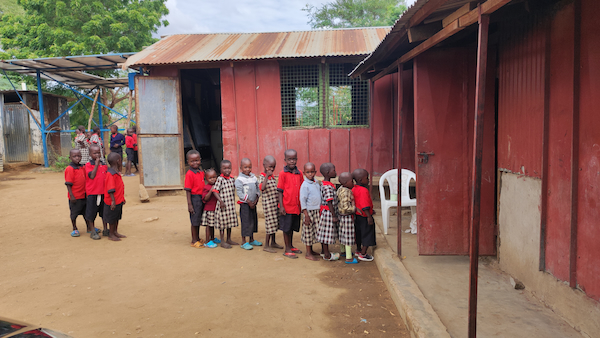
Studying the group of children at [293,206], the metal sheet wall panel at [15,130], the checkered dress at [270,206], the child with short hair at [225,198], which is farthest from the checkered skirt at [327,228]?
the metal sheet wall panel at [15,130]

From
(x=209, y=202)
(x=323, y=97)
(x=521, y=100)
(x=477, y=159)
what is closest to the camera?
(x=477, y=159)

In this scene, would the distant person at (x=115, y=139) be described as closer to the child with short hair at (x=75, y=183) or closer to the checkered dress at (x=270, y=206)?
the child with short hair at (x=75, y=183)

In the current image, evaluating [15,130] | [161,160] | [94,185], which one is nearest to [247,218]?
[94,185]

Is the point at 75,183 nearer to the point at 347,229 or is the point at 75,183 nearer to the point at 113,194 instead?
the point at 113,194

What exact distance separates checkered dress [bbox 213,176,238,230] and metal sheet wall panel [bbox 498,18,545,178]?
339 centimetres

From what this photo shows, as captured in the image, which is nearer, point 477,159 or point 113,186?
point 477,159

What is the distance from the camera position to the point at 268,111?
8.66 meters

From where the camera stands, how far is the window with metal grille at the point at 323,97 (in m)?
8.59

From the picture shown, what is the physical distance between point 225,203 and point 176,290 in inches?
63.1

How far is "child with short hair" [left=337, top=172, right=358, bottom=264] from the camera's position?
4812 millimetres

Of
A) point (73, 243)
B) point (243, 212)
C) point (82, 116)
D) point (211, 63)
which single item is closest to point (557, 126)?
point (243, 212)

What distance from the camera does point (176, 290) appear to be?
13.6ft

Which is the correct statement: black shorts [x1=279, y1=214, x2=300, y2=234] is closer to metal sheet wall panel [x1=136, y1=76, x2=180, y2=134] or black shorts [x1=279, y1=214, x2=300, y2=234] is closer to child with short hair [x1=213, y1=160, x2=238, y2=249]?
child with short hair [x1=213, y1=160, x2=238, y2=249]

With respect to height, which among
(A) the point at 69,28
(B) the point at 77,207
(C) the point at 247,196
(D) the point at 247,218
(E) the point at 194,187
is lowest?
(D) the point at 247,218
